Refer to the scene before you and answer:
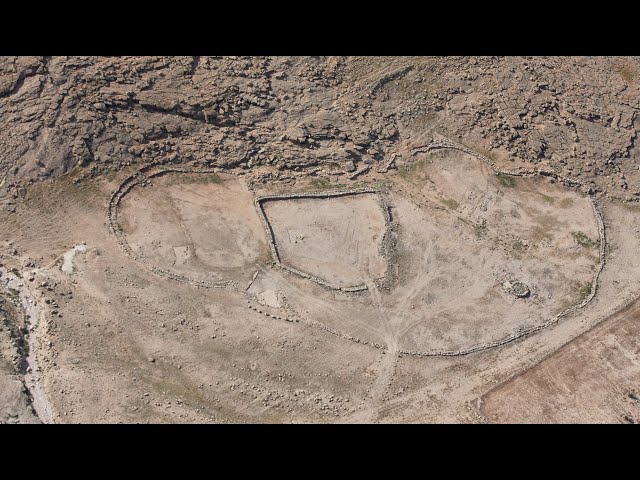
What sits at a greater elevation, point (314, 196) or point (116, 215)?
point (314, 196)

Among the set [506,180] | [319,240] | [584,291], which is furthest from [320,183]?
[584,291]

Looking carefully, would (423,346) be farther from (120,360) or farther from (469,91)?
(469,91)

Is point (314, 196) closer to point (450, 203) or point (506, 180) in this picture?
point (450, 203)

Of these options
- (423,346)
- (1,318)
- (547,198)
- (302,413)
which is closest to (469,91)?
(547,198)

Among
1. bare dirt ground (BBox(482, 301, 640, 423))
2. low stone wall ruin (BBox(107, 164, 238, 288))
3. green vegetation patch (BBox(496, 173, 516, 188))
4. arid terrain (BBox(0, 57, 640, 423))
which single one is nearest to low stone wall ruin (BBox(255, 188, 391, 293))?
arid terrain (BBox(0, 57, 640, 423))

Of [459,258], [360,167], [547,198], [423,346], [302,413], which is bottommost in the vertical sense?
[302,413]

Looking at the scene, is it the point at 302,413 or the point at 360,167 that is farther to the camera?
the point at 360,167

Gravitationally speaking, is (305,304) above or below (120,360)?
above
